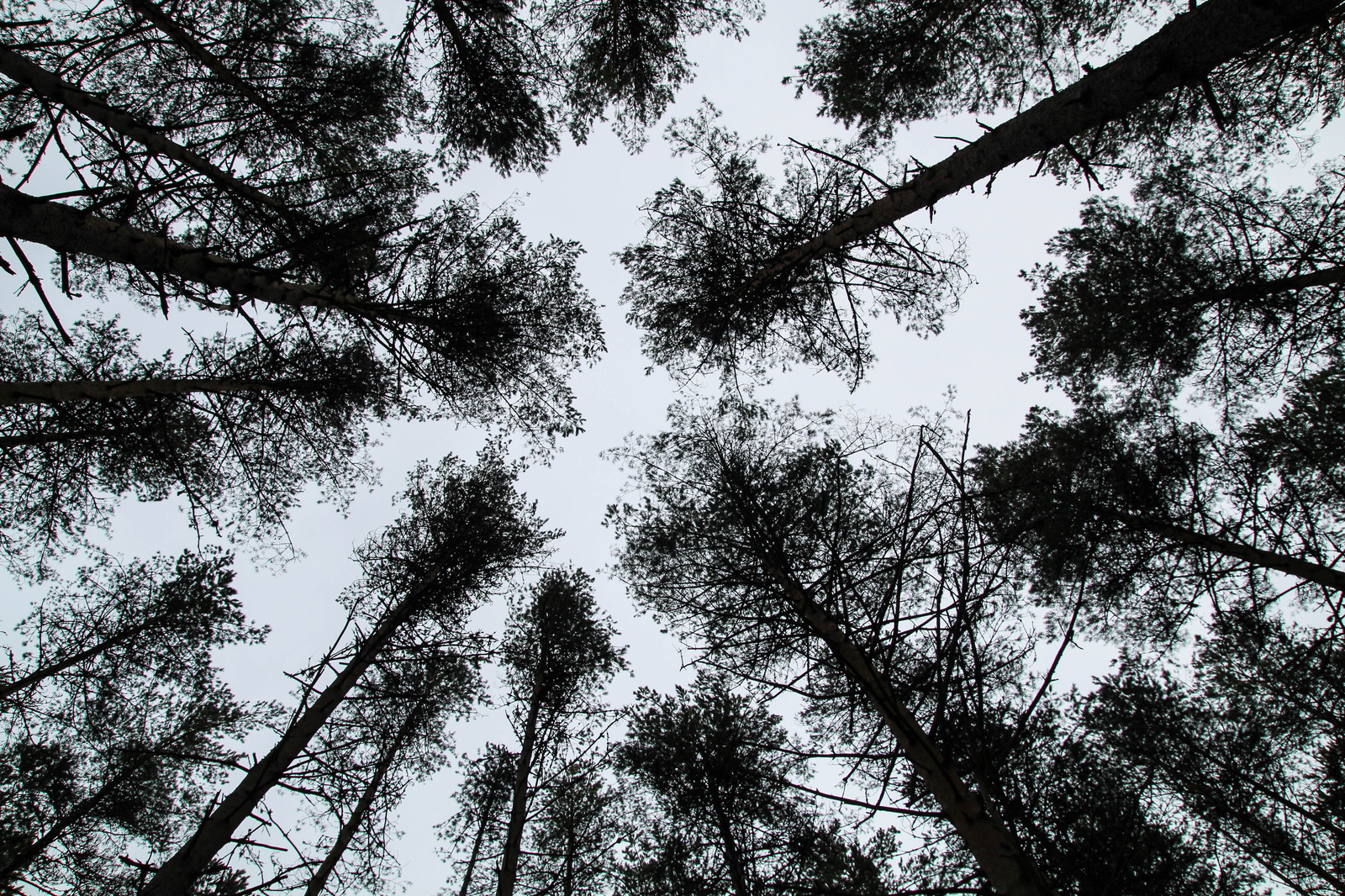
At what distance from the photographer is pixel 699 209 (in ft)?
23.3

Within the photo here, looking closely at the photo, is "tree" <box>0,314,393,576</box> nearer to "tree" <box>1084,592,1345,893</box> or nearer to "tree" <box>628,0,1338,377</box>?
"tree" <box>628,0,1338,377</box>

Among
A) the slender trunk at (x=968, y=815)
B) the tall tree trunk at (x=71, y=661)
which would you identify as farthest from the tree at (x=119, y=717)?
the slender trunk at (x=968, y=815)

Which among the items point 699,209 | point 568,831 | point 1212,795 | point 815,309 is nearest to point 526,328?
point 699,209

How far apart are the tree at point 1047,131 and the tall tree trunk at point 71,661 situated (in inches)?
286

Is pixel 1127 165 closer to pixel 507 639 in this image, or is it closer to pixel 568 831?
pixel 507 639

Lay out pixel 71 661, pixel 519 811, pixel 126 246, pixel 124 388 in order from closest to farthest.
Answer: pixel 126 246 < pixel 124 388 < pixel 71 661 < pixel 519 811

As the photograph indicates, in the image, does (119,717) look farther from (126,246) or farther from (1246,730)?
(1246,730)

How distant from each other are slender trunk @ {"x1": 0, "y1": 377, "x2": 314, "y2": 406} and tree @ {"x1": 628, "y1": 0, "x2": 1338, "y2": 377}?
440cm

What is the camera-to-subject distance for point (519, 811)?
7027 millimetres

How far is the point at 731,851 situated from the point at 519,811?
278 cm

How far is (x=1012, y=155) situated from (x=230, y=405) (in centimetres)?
712

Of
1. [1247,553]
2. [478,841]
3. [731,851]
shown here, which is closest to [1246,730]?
[1247,553]

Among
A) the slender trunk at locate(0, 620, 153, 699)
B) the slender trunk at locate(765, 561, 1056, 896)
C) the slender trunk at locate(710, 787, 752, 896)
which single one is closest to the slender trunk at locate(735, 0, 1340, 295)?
the slender trunk at locate(765, 561, 1056, 896)

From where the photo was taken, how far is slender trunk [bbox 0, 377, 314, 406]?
3344 mm
